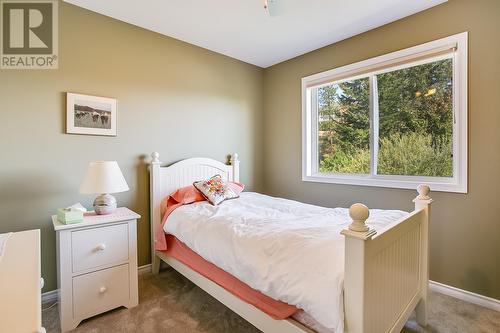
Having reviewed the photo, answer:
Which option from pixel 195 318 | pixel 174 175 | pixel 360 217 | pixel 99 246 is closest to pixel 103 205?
pixel 99 246

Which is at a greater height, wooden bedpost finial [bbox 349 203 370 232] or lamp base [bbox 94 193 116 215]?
wooden bedpost finial [bbox 349 203 370 232]

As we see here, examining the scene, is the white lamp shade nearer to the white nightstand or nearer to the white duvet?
the white nightstand

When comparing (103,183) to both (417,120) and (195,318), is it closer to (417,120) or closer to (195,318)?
(195,318)

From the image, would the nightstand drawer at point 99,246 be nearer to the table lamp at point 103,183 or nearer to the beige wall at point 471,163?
the table lamp at point 103,183

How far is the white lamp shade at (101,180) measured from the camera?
1.99 metres

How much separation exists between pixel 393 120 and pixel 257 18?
5.53 feet

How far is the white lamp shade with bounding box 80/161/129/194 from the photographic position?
1986 millimetres

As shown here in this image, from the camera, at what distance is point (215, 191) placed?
105 inches

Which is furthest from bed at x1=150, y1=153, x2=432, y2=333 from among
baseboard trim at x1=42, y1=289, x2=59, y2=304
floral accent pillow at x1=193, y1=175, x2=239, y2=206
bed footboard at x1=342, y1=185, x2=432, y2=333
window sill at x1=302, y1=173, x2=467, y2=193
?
baseboard trim at x1=42, y1=289, x2=59, y2=304

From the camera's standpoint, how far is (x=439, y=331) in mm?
1772

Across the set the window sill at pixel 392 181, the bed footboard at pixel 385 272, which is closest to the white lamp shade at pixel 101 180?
the bed footboard at pixel 385 272

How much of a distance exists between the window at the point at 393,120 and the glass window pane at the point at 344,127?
1cm

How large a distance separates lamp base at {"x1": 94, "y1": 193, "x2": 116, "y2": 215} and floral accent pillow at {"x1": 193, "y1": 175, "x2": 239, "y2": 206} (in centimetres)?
81

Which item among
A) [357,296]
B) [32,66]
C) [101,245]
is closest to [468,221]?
[357,296]
